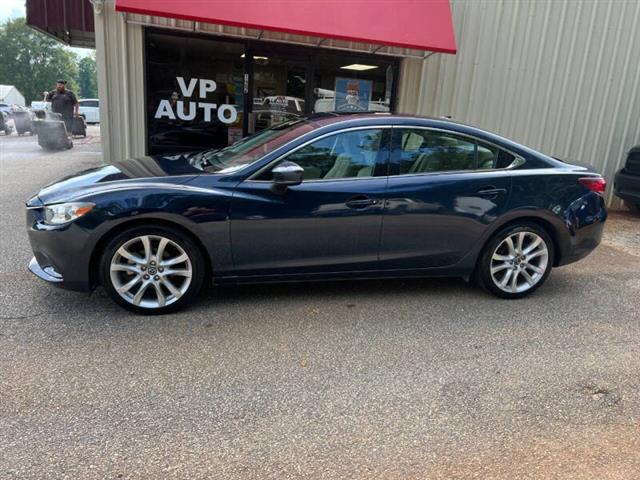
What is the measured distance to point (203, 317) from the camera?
12.5ft

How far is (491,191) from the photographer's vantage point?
14.0 ft

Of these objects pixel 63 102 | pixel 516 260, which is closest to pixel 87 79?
pixel 63 102

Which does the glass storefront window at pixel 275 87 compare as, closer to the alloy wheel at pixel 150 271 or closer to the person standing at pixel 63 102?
the alloy wheel at pixel 150 271

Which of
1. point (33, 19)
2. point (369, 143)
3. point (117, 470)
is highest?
point (33, 19)

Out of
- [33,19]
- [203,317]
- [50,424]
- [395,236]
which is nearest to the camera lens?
[50,424]

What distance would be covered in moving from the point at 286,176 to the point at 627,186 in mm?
6976

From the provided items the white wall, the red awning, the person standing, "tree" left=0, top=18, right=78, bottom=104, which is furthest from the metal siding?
"tree" left=0, top=18, right=78, bottom=104

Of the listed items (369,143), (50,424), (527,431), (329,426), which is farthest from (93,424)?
(369,143)

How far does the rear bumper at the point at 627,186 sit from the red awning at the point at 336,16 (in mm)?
3770

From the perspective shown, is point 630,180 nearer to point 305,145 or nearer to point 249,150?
point 305,145

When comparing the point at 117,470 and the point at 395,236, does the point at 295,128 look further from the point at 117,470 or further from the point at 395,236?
the point at 117,470

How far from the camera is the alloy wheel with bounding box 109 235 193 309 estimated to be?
3643 millimetres

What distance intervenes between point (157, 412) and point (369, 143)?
2574 millimetres

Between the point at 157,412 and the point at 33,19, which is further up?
the point at 33,19
